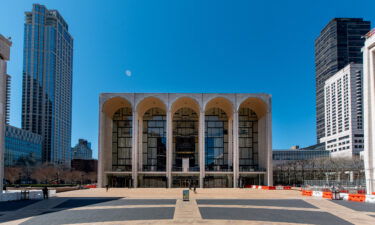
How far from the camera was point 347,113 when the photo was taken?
590ft

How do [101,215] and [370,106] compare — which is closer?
[101,215]

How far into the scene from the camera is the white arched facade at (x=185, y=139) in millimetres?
74375

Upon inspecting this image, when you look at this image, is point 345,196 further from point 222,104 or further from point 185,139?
point 185,139

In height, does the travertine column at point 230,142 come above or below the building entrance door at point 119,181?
above

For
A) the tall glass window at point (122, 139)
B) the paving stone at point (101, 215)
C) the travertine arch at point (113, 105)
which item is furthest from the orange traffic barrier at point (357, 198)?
the tall glass window at point (122, 139)

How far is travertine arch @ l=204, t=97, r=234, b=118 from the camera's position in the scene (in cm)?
7594

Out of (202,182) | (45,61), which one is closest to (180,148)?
(202,182)

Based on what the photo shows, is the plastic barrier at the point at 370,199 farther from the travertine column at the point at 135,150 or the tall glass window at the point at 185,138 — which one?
the tall glass window at the point at 185,138

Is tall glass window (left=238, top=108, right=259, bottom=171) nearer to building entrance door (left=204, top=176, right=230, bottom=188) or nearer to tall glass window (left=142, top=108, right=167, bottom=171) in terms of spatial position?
building entrance door (left=204, top=176, right=230, bottom=188)

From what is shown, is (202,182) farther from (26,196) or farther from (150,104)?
(26,196)

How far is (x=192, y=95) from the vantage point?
75.1 m

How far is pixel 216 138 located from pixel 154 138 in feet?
45.7

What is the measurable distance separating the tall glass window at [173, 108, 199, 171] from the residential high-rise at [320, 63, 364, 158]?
101m

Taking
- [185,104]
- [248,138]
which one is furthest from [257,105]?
[185,104]
